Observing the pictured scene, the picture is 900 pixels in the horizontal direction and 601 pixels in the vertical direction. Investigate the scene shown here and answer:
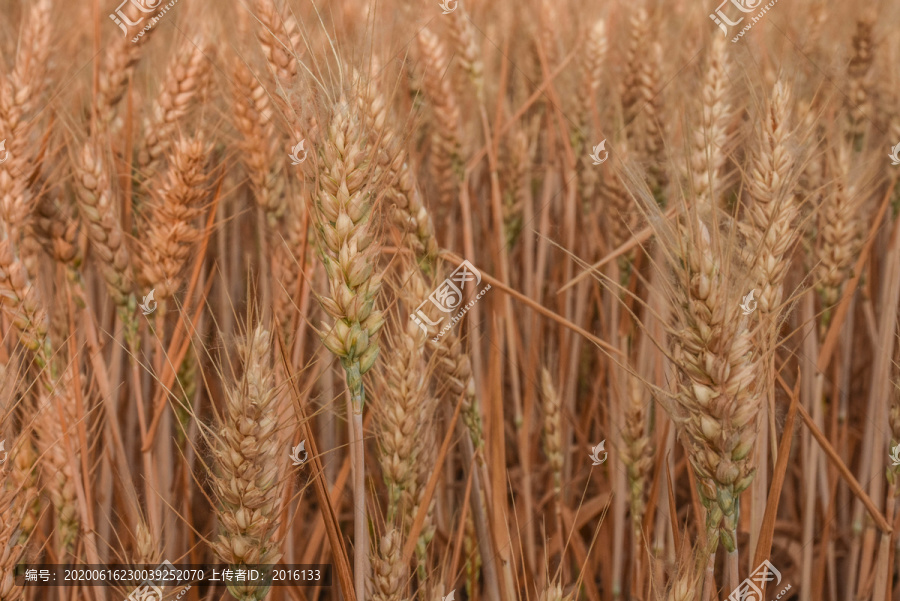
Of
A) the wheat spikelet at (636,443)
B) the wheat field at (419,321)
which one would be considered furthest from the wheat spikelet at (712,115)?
the wheat spikelet at (636,443)

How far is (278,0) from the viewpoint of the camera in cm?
104

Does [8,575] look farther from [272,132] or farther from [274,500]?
[272,132]

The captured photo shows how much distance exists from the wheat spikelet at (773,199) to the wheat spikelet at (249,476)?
2.27 ft

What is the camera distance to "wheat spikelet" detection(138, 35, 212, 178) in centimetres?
134

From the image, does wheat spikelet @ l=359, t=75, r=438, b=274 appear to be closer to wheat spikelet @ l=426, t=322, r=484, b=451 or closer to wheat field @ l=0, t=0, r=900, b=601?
wheat field @ l=0, t=0, r=900, b=601

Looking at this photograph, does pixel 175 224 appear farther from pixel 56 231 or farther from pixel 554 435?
pixel 554 435

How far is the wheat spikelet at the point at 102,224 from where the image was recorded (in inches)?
46.1

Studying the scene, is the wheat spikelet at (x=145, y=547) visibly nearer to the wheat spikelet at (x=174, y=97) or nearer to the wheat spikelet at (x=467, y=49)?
the wheat spikelet at (x=174, y=97)

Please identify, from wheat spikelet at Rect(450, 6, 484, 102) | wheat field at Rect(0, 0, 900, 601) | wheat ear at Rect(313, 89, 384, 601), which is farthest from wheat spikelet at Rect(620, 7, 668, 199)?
wheat ear at Rect(313, 89, 384, 601)

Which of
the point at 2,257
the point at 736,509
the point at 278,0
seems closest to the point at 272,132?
the point at 278,0

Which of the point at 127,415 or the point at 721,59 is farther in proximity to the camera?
the point at 127,415

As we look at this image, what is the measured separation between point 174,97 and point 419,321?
765 millimetres

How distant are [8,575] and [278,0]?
925 mm

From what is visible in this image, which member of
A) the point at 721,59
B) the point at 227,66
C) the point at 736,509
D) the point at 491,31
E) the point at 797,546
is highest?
the point at 491,31
